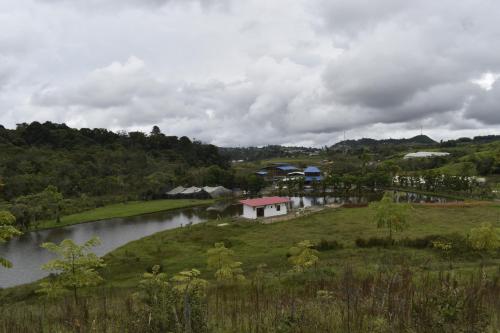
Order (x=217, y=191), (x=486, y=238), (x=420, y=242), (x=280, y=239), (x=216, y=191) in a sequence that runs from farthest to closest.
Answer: (x=217, y=191)
(x=216, y=191)
(x=280, y=239)
(x=420, y=242)
(x=486, y=238)

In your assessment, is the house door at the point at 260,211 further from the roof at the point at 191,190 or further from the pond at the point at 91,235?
the roof at the point at 191,190

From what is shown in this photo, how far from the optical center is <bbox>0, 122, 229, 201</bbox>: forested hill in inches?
2507

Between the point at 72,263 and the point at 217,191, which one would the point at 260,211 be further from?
the point at 72,263

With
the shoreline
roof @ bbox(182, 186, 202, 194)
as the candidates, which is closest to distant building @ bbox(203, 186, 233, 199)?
roof @ bbox(182, 186, 202, 194)

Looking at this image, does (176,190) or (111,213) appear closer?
(111,213)

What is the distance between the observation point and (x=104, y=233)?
3947cm

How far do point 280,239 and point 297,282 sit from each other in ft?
63.0

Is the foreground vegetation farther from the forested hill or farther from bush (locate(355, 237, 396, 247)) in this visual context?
the forested hill

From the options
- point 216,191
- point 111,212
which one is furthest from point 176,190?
point 111,212

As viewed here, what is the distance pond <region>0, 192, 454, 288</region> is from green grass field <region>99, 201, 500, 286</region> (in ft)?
19.2

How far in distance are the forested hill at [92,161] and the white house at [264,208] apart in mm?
34425

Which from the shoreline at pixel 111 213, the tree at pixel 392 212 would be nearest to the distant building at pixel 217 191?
the shoreline at pixel 111 213

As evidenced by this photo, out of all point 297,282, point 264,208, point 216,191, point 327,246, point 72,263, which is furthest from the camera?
point 216,191

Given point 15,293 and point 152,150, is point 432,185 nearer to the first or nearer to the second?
point 15,293
